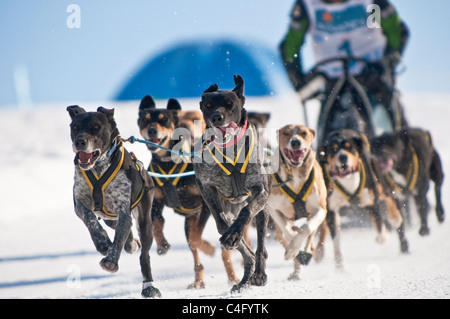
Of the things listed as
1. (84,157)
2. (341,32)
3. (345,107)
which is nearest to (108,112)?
(84,157)

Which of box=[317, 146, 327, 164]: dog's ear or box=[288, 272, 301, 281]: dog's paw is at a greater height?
box=[317, 146, 327, 164]: dog's ear

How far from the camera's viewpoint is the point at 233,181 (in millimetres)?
3205

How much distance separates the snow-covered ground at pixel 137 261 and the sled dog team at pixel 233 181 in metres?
0.23

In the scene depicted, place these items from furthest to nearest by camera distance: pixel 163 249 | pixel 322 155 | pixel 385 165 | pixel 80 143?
pixel 385 165
pixel 322 155
pixel 163 249
pixel 80 143

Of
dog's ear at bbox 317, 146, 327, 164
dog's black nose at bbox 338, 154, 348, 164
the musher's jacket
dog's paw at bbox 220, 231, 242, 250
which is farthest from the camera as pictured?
the musher's jacket

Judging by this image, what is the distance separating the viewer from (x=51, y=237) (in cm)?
677

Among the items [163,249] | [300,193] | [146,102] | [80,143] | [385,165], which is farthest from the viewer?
[385,165]

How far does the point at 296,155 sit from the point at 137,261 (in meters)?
2.17

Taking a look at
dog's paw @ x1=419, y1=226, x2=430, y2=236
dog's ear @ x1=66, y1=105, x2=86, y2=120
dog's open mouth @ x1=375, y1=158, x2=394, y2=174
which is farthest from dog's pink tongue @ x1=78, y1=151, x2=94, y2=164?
dog's paw @ x1=419, y1=226, x2=430, y2=236

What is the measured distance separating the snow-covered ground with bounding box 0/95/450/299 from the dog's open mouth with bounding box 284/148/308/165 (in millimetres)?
757

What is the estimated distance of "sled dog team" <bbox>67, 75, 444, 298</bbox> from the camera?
309cm

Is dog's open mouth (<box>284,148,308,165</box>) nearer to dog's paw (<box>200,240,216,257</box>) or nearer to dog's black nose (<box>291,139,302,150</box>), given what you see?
dog's black nose (<box>291,139,302,150</box>)

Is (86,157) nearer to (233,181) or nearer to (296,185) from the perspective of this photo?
(233,181)

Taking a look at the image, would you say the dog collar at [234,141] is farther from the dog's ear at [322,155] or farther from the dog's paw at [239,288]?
the dog's ear at [322,155]
